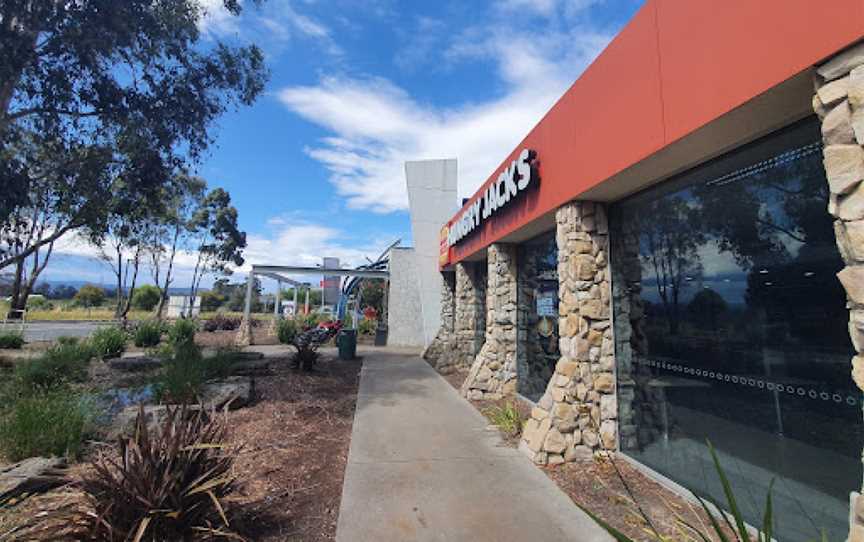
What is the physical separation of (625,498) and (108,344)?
46.7 ft

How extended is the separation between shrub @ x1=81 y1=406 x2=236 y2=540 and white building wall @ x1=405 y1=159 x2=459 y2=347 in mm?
11837

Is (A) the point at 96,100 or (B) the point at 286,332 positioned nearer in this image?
(A) the point at 96,100

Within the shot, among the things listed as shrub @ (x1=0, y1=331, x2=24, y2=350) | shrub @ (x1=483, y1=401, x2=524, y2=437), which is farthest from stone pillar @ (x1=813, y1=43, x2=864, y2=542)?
shrub @ (x1=0, y1=331, x2=24, y2=350)

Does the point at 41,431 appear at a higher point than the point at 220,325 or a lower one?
lower

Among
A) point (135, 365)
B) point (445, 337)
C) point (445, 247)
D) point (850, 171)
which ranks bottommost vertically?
point (135, 365)

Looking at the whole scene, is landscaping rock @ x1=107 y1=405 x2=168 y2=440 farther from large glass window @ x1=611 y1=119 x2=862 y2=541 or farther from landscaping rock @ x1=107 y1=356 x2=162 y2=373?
large glass window @ x1=611 y1=119 x2=862 y2=541

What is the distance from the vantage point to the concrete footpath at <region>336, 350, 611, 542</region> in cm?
317

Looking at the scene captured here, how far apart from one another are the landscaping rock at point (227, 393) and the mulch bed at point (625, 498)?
518 centimetres

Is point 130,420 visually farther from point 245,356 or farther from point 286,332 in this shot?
point 286,332

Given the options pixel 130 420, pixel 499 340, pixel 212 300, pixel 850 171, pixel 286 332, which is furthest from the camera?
pixel 212 300

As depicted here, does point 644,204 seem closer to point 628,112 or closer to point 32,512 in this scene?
point 628,112

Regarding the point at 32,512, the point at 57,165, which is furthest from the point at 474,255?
the point at 57,165

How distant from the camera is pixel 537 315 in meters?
7.46

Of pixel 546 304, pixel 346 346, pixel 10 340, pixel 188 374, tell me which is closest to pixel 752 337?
pixel 546 304
